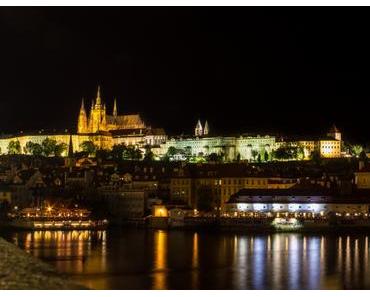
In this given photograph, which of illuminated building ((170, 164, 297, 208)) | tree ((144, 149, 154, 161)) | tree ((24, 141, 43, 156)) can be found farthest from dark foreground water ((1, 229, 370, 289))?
tree ((24, 141, 43, 156))

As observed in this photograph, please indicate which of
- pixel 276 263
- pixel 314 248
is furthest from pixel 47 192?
pixel 276 263

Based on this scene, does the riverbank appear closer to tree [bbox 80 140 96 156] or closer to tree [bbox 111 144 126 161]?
tree [bbox 111 144 126 161]

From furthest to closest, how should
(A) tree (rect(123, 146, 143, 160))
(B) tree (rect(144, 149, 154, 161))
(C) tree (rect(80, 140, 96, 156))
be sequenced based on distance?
(C) tree (rect(80, 140, 96, 156)), (A) tree (rect(123, 146, 143, 160)), (B) tree (rect(144, 149, 154, 161))

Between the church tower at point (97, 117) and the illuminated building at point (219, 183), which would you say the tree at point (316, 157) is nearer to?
the illuminated building at point (219, 183)

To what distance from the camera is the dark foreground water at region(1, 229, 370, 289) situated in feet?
33.4

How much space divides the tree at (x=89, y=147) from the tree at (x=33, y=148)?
1843 millimetres

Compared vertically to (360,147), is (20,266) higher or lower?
lower

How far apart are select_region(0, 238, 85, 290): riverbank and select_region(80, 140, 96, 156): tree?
1159 inches

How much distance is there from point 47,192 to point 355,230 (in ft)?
30.2

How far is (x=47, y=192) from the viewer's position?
82.5 feet

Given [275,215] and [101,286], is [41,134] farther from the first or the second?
[101,286]

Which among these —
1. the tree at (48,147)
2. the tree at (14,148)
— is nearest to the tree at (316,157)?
the tree at (48,147)
